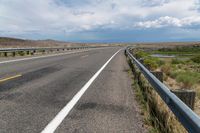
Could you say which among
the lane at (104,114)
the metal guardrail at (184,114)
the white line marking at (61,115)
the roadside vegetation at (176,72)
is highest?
the metal guardrail at (184,114)

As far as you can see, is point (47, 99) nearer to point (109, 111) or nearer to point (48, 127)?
point (109, 111)

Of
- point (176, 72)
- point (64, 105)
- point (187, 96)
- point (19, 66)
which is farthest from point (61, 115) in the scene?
point (176, 72)

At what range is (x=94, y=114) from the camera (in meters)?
6.62

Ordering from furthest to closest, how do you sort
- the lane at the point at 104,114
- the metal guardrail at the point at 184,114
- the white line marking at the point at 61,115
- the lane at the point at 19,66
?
the lane at the point at 19,66 < the lane at the point at 104,114 < the white line marking at the point at 61,115 < the metal guardrail at the point at 184,114

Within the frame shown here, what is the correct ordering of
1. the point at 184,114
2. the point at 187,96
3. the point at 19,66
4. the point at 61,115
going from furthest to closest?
the point at 19,66, the point at 61,115, the point at 187,96, the point at 184,114

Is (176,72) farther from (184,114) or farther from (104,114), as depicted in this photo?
(184,114)

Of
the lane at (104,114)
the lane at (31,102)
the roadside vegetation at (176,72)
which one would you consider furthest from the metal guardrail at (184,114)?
the roadside vegetation at (176,72)

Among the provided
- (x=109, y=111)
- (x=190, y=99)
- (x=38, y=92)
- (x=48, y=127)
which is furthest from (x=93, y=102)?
(x=190, y=99)

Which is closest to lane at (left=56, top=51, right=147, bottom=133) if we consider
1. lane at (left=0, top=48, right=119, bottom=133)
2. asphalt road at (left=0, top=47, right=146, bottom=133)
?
asphalt road at (left=0, top=47, right=146, bottom=133)

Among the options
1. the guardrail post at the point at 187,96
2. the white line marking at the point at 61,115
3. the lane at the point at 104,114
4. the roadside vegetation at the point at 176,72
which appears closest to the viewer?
the guardrail post at the point at 187,96

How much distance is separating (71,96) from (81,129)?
3.04 m

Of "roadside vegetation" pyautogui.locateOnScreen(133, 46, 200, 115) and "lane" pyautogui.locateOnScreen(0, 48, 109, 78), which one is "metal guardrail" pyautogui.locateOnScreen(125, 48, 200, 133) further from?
"lane" pyautogui.locateOnScreen(0, 48, 109, 78)

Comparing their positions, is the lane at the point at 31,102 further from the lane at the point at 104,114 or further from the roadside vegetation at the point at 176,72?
the roadside vegetation at the point at 176,72

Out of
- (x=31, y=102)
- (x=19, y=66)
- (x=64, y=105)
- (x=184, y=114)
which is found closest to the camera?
(x=184, y=114)
